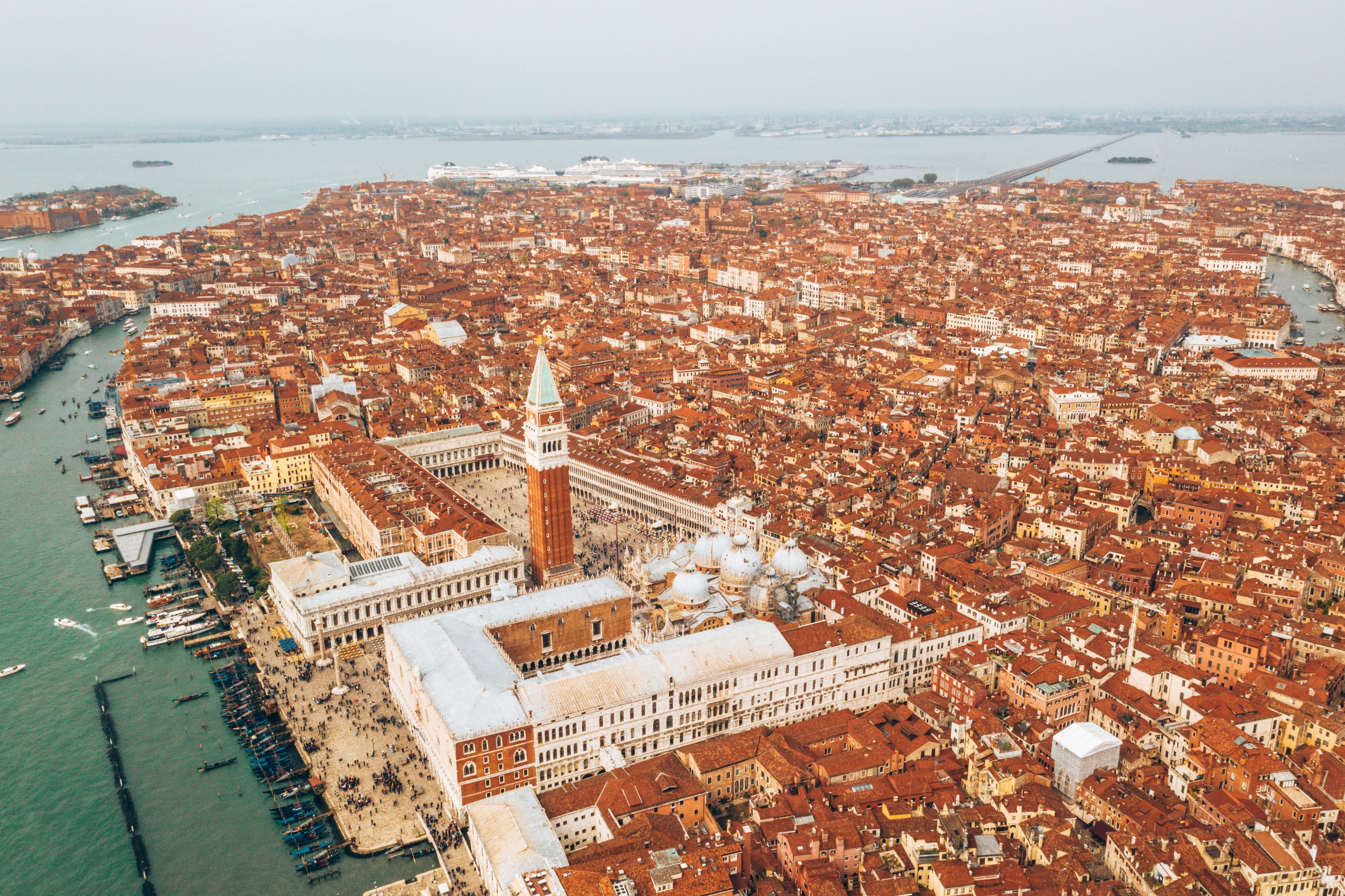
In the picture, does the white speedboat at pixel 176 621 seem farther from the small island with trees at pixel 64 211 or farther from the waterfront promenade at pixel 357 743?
the small island with trees at pixel 64 211

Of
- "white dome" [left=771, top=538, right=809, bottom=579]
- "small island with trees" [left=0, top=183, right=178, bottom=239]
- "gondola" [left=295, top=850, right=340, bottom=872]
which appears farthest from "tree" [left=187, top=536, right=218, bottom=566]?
"small island with trees" [left=0, top=183, right=178, bottom=239]

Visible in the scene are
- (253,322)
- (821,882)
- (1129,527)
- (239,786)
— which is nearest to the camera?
(821,882)

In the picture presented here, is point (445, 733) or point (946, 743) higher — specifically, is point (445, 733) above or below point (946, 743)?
above

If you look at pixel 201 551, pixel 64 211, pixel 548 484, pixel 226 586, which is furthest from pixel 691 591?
pixel 64 211

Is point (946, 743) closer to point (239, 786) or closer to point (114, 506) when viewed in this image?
point (239, 786)

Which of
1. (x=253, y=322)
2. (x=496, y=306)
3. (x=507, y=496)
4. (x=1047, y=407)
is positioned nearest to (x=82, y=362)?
(x=253, y=322)

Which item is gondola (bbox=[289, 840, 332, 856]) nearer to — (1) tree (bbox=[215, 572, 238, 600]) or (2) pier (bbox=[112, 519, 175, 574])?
(1) tree (bbox=[215, 572, 238, 600])

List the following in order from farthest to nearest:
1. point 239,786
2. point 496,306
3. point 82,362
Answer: point 496,306
point 82,362
point 239,786
